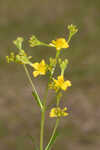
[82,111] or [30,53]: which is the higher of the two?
[30,53]

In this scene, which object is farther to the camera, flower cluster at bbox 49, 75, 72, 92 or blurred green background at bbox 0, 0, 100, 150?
blurred green background at bbox 0, 0, 100, 150

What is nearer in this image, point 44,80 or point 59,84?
point 59,84

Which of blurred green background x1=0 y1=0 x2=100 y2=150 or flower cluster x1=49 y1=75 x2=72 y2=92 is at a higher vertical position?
flower cluster x1=49 y1=75 x2=72 y2=92

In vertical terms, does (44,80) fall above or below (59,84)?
below

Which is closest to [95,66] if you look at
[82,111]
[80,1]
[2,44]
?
[82,111]

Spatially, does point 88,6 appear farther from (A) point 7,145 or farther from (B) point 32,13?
(A) point 7,145

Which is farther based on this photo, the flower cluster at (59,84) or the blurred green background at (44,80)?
the blurred green background at (44,80)

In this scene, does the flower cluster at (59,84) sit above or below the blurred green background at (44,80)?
above

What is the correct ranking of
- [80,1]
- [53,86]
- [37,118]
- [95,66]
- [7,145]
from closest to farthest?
[53,86], [7,145], [37,118], [95,66], [80,1]
